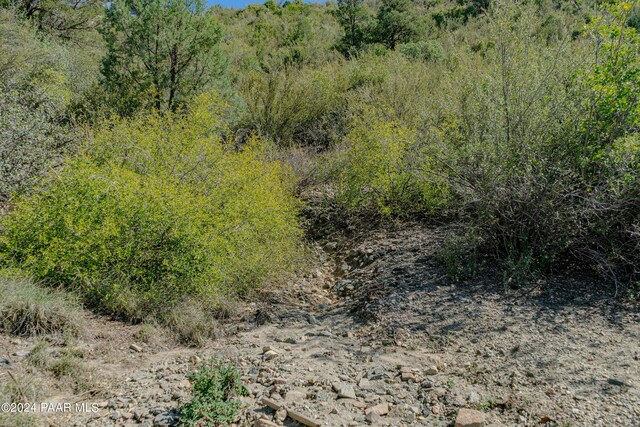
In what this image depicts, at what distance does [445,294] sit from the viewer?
184 inches

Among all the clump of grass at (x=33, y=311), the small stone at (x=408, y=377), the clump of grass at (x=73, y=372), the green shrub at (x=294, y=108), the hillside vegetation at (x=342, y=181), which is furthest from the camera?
the green shrub at (x=294, y=108)

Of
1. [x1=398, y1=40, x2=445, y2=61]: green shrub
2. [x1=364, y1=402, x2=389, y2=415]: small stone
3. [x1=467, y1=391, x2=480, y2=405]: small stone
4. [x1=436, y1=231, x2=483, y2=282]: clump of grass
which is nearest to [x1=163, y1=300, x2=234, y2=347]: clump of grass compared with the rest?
[x1=364, y1=402, x2=389, y2=415]: small stone

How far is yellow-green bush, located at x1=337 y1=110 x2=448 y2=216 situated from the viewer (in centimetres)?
692

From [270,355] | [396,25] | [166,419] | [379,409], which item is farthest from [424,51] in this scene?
[166,419]

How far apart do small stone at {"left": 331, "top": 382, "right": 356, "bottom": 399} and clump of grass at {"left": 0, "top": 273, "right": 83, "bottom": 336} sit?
2300mm

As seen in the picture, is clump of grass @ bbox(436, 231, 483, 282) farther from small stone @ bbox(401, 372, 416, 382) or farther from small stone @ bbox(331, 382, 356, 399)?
small stone @ bbox(331, 382, 356, 399)

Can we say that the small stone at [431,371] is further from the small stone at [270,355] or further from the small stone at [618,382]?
the small stone at [270,355]

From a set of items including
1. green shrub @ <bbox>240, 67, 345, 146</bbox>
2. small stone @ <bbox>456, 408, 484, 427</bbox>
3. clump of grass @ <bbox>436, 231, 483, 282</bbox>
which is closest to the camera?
small stone @ <bbox>456, 408, 484, 427</bbox>

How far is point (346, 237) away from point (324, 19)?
22.0 m

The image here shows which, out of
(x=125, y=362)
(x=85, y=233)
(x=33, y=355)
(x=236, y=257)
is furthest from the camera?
(x=236, y=257)

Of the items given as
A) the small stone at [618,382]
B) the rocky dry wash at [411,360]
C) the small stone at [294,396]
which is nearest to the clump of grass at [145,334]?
the rocky dry wash at [411,360]

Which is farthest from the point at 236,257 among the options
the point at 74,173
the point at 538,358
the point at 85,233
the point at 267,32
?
the point at 267,32

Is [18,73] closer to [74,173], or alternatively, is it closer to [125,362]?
[74,173]

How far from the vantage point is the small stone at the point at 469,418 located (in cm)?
275
